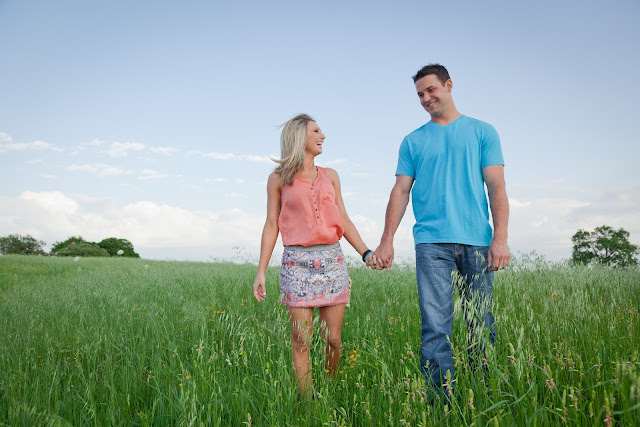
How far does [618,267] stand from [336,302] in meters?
8.94

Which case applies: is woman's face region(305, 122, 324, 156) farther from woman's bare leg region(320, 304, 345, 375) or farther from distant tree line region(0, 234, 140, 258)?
distant tree line region(0, 234, 140, 258)

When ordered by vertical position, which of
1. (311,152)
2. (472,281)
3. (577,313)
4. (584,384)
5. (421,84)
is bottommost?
(584,384)

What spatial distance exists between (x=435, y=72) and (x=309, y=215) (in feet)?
5.11

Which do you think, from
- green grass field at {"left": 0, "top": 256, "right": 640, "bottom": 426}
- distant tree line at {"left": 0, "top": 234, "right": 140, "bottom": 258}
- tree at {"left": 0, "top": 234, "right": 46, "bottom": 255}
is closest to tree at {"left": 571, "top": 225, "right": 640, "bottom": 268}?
green grass field at {"left": 0, "top": 256, "right": 640, "bottom": 426}

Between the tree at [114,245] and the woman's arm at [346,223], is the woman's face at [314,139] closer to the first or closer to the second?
the woman's arm at [346,223]

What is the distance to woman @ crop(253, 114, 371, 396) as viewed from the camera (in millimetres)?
3391

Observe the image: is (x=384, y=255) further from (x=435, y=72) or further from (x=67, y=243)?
(x=67, y=243)

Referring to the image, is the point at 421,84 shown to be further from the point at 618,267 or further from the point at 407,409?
the point at 618,267

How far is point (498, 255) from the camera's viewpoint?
319 centimetres

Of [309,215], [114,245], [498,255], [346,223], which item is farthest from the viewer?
[114,245]

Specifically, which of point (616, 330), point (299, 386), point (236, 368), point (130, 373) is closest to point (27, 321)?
point (130, 373)

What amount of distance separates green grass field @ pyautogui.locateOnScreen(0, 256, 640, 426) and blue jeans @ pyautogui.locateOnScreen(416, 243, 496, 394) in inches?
6.2

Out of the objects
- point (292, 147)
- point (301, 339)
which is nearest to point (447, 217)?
point (292, 147)

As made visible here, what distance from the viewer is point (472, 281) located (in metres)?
3.28
